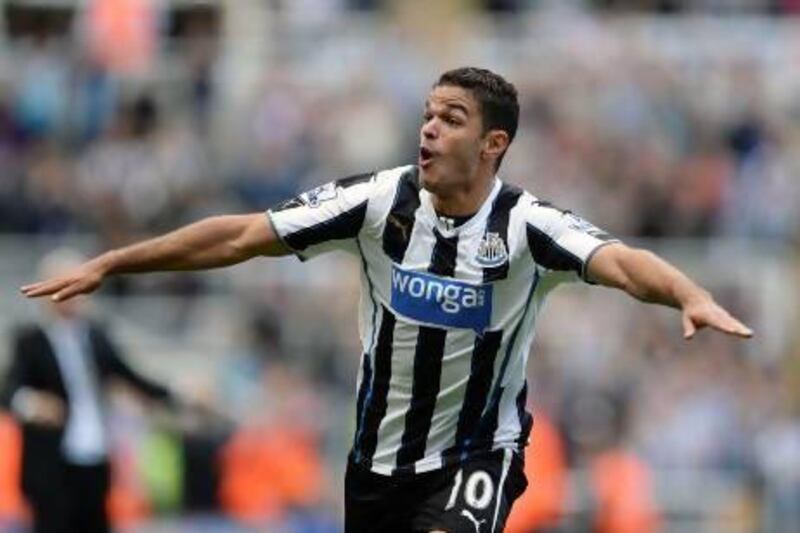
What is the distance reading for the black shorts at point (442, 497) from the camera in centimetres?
1003

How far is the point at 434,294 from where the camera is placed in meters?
10.0

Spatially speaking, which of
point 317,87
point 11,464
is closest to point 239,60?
point 317,87

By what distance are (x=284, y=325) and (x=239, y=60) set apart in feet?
11.0

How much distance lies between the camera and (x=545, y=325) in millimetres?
19516

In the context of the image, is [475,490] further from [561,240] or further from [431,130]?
[431,130]

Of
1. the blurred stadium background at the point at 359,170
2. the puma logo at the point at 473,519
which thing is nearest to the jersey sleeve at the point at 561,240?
the puma logo at the point at 473,519

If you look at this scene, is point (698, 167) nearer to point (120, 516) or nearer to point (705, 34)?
point (705, 34)

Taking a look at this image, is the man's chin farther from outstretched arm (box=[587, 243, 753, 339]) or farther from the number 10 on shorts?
the number 10 on shorts

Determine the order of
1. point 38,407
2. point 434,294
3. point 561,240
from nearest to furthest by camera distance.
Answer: point 561,240, point 434,294, point 38,407

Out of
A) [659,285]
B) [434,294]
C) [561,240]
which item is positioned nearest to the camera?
[659,285]

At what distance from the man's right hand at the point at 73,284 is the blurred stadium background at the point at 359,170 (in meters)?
7.33

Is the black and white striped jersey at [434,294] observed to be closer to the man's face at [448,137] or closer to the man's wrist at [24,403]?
the man's face at [448,137]

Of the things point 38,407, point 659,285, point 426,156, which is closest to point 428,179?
point 426,156

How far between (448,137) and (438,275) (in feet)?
1.58
